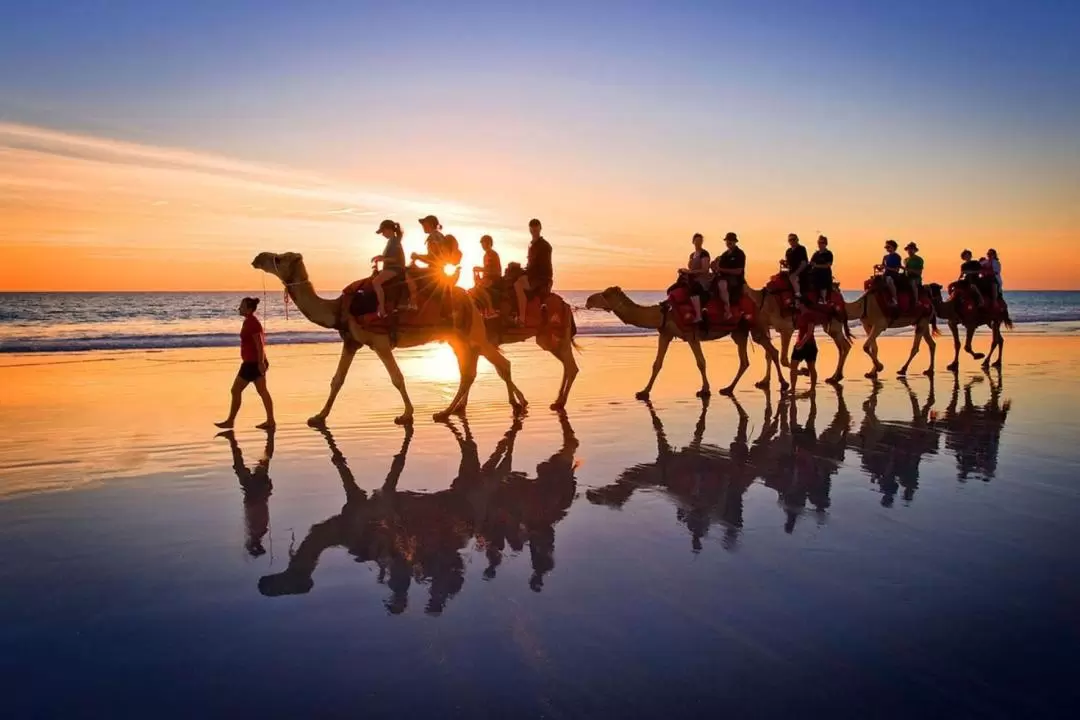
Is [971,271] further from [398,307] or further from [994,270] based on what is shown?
[398,307]

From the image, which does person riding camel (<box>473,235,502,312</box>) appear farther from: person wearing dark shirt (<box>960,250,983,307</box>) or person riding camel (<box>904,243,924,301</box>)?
person wearing dark shirt (<box>960,250,983,307</box>)

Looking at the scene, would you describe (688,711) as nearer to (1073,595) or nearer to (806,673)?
(806,673)

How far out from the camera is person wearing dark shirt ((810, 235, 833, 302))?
1773 centimetres

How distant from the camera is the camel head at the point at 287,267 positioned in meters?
12.9

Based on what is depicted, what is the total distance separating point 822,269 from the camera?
1778 centimetres

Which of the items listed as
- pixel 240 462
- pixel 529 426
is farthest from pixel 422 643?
pixel 529 426

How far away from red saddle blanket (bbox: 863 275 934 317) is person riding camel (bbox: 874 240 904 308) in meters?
0.07

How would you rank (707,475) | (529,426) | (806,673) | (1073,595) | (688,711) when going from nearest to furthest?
1. (688,711)
2. (806,673)
3. (1073,595)
4. (707,475)
5. (529,426)

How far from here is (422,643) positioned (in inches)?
183

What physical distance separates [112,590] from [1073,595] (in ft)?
20.6

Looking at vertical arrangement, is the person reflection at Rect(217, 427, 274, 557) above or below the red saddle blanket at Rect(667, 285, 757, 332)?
below

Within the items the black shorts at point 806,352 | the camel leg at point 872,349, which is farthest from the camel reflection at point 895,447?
the camel leg at point 872,349

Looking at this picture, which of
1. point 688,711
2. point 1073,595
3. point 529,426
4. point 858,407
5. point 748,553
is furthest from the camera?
point 858,407

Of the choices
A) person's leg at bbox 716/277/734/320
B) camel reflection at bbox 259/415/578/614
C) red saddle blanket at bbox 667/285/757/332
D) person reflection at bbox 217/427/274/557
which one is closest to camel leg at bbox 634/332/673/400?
red saddle blanket at bbox 667/285/757/332
